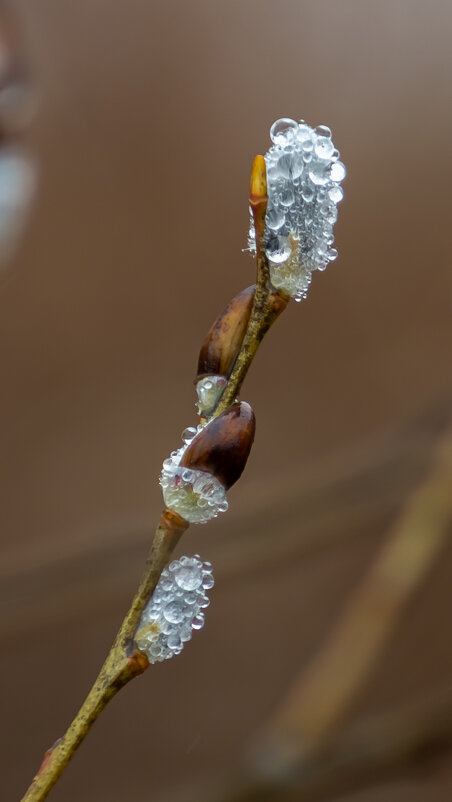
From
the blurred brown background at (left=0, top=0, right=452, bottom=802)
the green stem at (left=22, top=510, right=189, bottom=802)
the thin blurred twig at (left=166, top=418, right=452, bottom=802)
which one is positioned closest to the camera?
the green stem at (left=22, top=510, right=189, bottom=802)

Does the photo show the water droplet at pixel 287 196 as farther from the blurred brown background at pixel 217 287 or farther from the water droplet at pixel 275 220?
the blurred brown background at pixel 217 287

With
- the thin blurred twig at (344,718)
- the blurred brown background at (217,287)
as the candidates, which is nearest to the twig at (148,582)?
the thin blurred twig at (344,718)

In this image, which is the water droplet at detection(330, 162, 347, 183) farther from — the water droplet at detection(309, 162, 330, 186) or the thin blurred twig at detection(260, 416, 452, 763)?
the thin blurred twig at detection(260, 416, 452, 763)

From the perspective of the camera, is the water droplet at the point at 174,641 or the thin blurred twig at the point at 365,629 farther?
the thin blurred twig at the point at 365,629

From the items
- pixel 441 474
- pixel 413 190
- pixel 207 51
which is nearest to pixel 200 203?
pixel 207 51

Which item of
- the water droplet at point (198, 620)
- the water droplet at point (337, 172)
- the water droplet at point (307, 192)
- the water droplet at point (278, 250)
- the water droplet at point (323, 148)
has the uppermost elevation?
the water droplet at point (323, 148)

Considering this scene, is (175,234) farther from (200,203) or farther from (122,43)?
(122,43)

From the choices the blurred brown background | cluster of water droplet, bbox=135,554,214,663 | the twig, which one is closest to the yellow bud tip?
the twig
